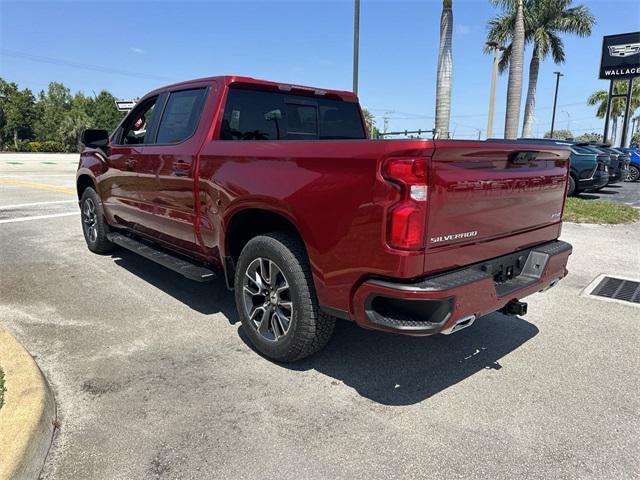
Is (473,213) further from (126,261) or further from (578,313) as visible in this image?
(126,261)

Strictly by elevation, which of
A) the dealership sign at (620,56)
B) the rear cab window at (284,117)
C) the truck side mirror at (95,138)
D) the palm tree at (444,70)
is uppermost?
the dealership sign at (620,56)

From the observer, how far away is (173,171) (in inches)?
166

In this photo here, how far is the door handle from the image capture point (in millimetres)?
4008

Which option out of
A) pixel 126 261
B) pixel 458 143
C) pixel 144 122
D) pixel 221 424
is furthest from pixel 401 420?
pixel 126 261

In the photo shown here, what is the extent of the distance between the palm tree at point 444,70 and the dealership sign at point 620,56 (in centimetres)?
1961

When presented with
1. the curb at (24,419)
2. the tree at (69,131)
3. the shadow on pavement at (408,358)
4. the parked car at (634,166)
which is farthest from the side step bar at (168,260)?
the tree at (69,131)

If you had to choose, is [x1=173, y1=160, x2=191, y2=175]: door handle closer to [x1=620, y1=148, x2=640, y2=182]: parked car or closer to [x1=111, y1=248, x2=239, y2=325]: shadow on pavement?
[x1=111, y1=248, x2=239, y2=325]: shadow on pavement

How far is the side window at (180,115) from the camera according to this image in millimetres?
4172

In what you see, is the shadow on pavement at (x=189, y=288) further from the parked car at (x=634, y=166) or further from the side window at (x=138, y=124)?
the parked car at (x=634, y=166)

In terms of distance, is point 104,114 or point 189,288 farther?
point 104,114

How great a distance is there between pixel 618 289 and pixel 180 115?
16.1 feet

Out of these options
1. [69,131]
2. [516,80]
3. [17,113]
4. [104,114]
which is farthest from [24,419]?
[104,114]

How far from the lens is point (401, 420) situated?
282cm

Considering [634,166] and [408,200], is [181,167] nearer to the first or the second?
[408,200]
